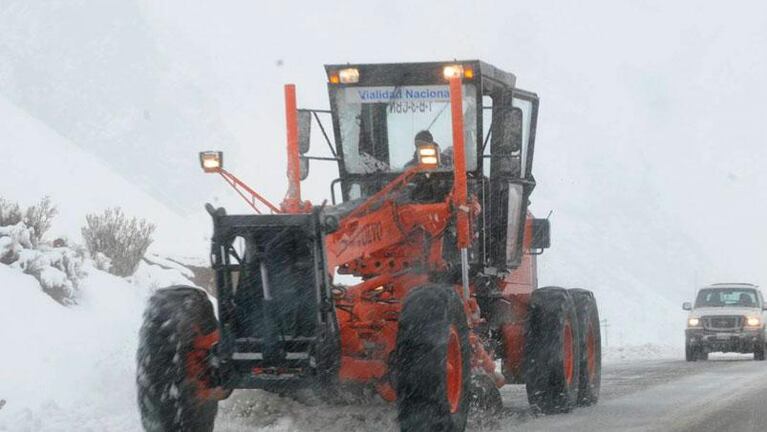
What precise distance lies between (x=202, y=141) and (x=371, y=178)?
4484 centimetres

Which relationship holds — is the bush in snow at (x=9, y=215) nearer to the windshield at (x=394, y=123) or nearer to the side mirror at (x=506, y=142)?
the windshield at (x=394, y=123)

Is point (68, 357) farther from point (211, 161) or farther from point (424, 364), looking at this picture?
point (424, 364)

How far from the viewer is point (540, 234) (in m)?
14.8

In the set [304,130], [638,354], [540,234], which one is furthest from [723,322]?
[304,130]

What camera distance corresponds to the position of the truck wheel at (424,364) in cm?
930

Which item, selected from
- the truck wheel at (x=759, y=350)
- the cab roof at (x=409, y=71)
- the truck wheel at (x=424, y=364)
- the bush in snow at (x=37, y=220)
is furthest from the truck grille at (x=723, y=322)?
the truck wheel at (x=424, y=364)

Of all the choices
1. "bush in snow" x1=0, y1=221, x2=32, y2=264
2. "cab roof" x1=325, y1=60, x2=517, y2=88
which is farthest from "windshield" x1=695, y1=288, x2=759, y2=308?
"cab roof" x1=325, y1=60, x2=517, y2=88

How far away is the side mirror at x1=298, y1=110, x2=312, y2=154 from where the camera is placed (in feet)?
39.5

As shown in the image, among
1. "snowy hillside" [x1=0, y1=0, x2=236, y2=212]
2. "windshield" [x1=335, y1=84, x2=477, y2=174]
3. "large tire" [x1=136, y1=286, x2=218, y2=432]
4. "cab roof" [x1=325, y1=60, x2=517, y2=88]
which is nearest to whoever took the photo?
"large tire" [x1=136, y1=286, x2=218, y2=432]

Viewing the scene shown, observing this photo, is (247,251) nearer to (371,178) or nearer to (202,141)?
(371,178)

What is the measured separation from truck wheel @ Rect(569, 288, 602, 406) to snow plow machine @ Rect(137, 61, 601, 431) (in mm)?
25

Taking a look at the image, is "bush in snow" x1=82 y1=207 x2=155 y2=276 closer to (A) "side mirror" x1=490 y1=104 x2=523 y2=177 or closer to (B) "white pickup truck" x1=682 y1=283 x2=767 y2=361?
(A) "side mirror" x1=490 y1=104 x2=523 y2=177

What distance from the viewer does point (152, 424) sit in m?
9.27

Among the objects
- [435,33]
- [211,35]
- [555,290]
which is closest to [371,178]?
[555,290]
